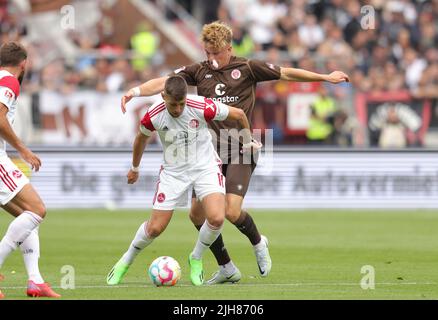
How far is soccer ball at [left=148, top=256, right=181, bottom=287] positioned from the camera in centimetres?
1098

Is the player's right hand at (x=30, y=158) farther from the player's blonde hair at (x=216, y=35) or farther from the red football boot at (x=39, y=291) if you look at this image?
the player's blonde hair at (x=216, y=35)

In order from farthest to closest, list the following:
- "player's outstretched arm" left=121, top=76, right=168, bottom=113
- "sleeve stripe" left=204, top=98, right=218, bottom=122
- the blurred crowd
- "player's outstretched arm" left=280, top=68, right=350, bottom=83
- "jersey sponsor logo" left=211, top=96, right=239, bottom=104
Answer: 1. the blurred crowd
2. "jersey sponsor logo" left=211, top=96, right=239, bottom=104
3. "player's outstretched arm" left=280, top=68, right=350, bottom=83
4. "player's outstretched arm" left=121, top=76, right=168, bottom=113
5. "sleeve stripe" left=204, top=98, right=218, bottom=122

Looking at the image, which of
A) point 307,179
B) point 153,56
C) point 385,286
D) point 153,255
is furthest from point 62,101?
point 385,286

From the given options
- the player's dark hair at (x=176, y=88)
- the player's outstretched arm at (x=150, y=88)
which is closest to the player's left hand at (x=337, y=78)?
the player's outstretched arm at (x=150, y=88)

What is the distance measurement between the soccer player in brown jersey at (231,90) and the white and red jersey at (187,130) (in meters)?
0.61

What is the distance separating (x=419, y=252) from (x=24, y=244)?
6452 millimetres

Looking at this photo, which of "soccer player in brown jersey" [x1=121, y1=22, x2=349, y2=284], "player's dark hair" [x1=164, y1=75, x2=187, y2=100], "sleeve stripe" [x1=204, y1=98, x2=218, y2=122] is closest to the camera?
"player's dark hair" [x1=164, y1=75, x2=187, y2=100]

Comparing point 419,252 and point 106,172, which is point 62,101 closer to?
point 106,172

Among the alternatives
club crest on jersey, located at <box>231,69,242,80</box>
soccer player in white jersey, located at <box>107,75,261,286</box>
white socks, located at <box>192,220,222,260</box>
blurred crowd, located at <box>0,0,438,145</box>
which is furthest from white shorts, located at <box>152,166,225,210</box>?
blurred crowd, located at <box>0,0,438,145</box>

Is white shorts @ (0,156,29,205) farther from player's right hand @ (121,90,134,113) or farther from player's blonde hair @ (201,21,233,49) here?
player's blonde hair @ (201,21,233,49)

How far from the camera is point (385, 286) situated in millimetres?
11047

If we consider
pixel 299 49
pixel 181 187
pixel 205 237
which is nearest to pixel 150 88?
pixel 181 187

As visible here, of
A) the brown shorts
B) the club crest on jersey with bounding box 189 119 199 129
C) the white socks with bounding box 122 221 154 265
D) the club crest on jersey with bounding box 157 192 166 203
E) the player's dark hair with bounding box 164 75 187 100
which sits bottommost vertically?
the white socks with bounding box 122 221 154 265

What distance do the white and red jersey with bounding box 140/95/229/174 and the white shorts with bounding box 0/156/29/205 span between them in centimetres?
144
